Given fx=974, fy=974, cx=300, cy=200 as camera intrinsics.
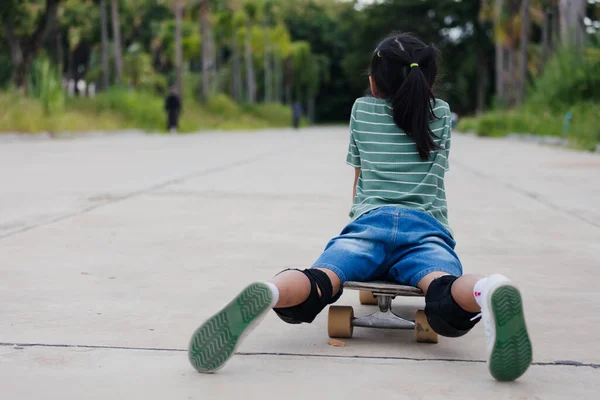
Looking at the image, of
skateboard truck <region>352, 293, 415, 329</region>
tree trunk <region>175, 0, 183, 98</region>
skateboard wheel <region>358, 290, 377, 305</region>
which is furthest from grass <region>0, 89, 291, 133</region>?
skateboard truck <region>352, 293, 415, 329</region>

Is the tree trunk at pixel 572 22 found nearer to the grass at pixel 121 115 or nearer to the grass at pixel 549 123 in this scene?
the grass at pixel 549 123

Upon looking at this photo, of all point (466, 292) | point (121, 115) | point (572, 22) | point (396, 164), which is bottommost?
point (121, 115)

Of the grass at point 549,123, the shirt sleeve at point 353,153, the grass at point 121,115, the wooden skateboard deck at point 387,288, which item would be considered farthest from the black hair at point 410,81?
the grass at point 121,115

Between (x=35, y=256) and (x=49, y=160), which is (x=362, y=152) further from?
(x=49, y=160)

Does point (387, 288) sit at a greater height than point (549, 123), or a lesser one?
greater

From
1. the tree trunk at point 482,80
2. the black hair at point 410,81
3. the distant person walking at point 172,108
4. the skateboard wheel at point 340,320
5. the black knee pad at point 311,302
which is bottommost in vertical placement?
the tree trunk at point 482,80

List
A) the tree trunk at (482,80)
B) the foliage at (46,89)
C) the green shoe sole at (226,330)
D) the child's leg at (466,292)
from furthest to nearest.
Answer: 1. the tree trunk at (482,80)
2. the foliage at (46,89)
3. the child's leg at (466,292)
4. the green shoe sole at (226,330)

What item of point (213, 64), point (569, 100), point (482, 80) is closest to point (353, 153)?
point (569, 100)

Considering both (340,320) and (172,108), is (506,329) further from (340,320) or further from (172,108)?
(172,108)

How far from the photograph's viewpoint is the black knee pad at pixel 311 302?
3412mm

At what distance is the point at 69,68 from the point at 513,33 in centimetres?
3394

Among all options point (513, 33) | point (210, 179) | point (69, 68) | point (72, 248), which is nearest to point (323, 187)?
point (210, 179)

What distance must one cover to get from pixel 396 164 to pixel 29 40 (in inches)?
1627

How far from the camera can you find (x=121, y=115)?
3522 cm
